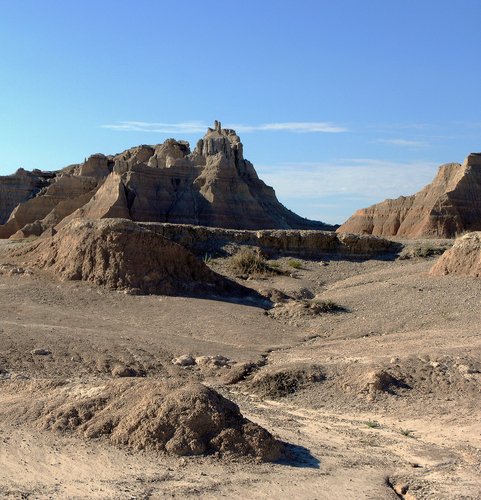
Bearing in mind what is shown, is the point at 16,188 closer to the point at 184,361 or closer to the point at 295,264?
the point at 295,264

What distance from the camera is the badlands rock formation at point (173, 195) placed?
53.4 m

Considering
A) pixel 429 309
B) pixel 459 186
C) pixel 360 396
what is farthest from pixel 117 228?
pixel 459 186

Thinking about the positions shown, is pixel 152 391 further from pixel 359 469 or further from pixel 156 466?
pixel 359 469

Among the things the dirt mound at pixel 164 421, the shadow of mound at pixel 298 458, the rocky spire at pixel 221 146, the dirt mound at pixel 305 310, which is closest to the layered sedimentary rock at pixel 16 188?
the rocky spire at pixel 221 146

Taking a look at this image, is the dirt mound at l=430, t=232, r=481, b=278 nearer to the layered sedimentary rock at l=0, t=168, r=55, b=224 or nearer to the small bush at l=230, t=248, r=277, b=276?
the small bush at l=230, t=248, r=277, b=276

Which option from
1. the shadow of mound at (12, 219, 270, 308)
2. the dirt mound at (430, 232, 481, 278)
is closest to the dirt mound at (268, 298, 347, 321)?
the shadow of mound at (12, 219, 270, 308)

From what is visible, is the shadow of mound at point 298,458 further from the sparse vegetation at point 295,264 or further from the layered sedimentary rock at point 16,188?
the layered sedimentary rock at point 16,188

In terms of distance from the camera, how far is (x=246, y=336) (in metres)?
18.4

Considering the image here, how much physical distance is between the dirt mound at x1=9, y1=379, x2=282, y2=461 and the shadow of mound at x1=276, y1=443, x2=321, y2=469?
11 centimetres

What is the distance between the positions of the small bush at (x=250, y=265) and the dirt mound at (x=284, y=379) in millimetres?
14012

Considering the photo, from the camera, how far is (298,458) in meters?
9.18

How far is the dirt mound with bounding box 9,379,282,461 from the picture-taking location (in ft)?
29.1

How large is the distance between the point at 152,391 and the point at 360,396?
4.75 metres

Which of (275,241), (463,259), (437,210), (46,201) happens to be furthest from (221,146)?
(463,259)
